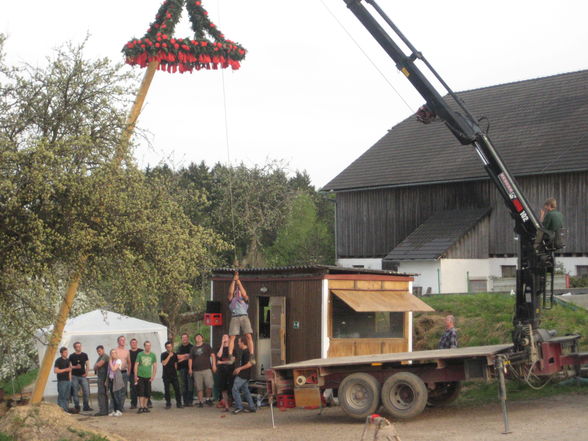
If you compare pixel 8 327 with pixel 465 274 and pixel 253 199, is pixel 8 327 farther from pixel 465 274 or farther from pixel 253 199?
pixel 253 199

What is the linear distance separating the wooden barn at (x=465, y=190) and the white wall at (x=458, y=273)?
41 mm

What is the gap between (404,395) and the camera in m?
15.2

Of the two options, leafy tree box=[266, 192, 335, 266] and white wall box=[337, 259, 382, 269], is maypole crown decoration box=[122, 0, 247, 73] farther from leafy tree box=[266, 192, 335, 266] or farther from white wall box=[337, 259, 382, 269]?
leafy tree box=[266, 192, 335, 266]

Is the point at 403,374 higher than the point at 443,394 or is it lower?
higher

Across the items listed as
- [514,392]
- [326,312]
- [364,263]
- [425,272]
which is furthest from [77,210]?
[364,263]

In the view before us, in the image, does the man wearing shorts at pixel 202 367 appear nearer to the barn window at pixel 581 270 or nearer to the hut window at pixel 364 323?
the hut window at pixel 364 323

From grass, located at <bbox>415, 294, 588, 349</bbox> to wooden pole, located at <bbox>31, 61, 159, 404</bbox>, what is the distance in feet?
31.9

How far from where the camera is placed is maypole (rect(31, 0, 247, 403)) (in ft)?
55.1

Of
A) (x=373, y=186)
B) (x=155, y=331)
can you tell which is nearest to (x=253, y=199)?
(x=373, y=186)

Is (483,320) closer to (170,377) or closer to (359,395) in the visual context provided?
(359,395)

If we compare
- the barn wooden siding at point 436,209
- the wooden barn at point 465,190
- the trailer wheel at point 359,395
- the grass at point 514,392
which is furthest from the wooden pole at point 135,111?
the barn wooden siding at point 436,209

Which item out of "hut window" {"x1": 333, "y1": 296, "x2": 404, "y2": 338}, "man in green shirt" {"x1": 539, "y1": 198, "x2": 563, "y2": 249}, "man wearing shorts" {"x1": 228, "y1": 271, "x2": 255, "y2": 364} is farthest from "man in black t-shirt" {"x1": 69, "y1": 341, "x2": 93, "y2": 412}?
"man in green shirt" {"x1": 539, "y1": 198, "x2": 563, "y2": 249}

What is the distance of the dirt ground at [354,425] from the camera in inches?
517

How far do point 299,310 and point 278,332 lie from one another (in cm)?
70
